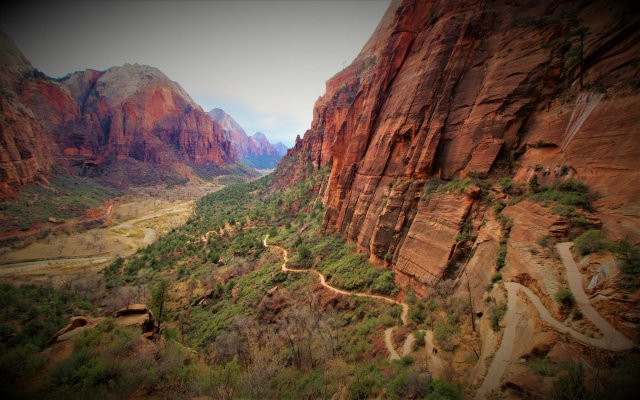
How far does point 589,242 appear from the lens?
486 inches

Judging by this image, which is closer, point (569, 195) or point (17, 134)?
point (569, 195)

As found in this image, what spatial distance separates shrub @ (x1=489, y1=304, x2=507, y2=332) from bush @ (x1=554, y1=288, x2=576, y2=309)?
112 inches

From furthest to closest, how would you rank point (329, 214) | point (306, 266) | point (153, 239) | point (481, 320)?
point (153, 239) < point (329, 214) < point (306, 266) < point (481, 320)

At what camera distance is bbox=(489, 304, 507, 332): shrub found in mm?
13000

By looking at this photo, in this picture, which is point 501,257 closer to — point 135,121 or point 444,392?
point 444,392

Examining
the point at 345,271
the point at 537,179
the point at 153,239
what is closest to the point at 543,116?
the point at 537,179

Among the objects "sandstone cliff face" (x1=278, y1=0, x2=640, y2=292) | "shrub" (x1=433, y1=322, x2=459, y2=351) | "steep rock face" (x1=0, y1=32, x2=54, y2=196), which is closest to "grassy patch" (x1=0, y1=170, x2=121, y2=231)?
"steep rock face" (x1=0, y1=32, x2=54, y2=196)

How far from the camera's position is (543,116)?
19.0m

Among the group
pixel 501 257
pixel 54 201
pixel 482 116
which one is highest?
pixel 482 116

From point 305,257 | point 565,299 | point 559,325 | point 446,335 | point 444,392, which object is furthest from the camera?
point 305,257

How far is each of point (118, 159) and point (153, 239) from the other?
9240cm

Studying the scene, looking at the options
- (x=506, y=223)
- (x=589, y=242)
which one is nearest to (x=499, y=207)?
(x=506, y=223)

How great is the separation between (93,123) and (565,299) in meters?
185

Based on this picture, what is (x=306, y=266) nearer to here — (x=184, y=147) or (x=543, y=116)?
(x=543, y=116)
